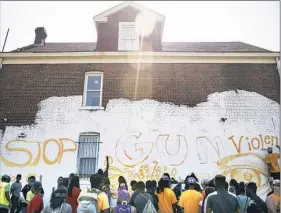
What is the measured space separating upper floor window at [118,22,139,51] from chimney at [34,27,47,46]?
5.78 meters

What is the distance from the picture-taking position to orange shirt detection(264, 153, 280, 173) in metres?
13.8

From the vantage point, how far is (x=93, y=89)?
1617 centimetres

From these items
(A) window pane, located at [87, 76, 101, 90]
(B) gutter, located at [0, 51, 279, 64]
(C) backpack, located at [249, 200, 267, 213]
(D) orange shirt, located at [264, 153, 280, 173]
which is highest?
(B) gutter, located at [0, 51, 279, 64]

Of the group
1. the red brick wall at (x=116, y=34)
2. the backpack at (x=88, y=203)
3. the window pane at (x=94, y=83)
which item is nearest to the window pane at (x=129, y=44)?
the red brick wall at (x=116, y=34)

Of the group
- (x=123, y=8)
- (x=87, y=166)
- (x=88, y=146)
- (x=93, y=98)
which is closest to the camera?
(x=87, y=166)

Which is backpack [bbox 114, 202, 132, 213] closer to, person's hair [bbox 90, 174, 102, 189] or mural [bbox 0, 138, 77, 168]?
person's hair [bbox 90, 174, 102, 189]

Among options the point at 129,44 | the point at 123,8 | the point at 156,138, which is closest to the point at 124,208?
the point at 156,138

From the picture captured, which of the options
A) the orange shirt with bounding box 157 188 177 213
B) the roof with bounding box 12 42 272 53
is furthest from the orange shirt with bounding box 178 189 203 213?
the roof with bounding box 12 42 272 53

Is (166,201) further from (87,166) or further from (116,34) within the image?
(116,34)

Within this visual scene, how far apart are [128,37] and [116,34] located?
65cm

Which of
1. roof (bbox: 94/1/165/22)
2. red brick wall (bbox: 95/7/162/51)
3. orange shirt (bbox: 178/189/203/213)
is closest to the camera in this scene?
orange shirt (bbox: 178/189/203/213)

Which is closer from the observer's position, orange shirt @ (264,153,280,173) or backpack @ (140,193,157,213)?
backpack @ (140,193,157,213)

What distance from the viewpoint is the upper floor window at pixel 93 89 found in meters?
15.9

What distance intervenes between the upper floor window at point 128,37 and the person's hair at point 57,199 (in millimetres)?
11206
